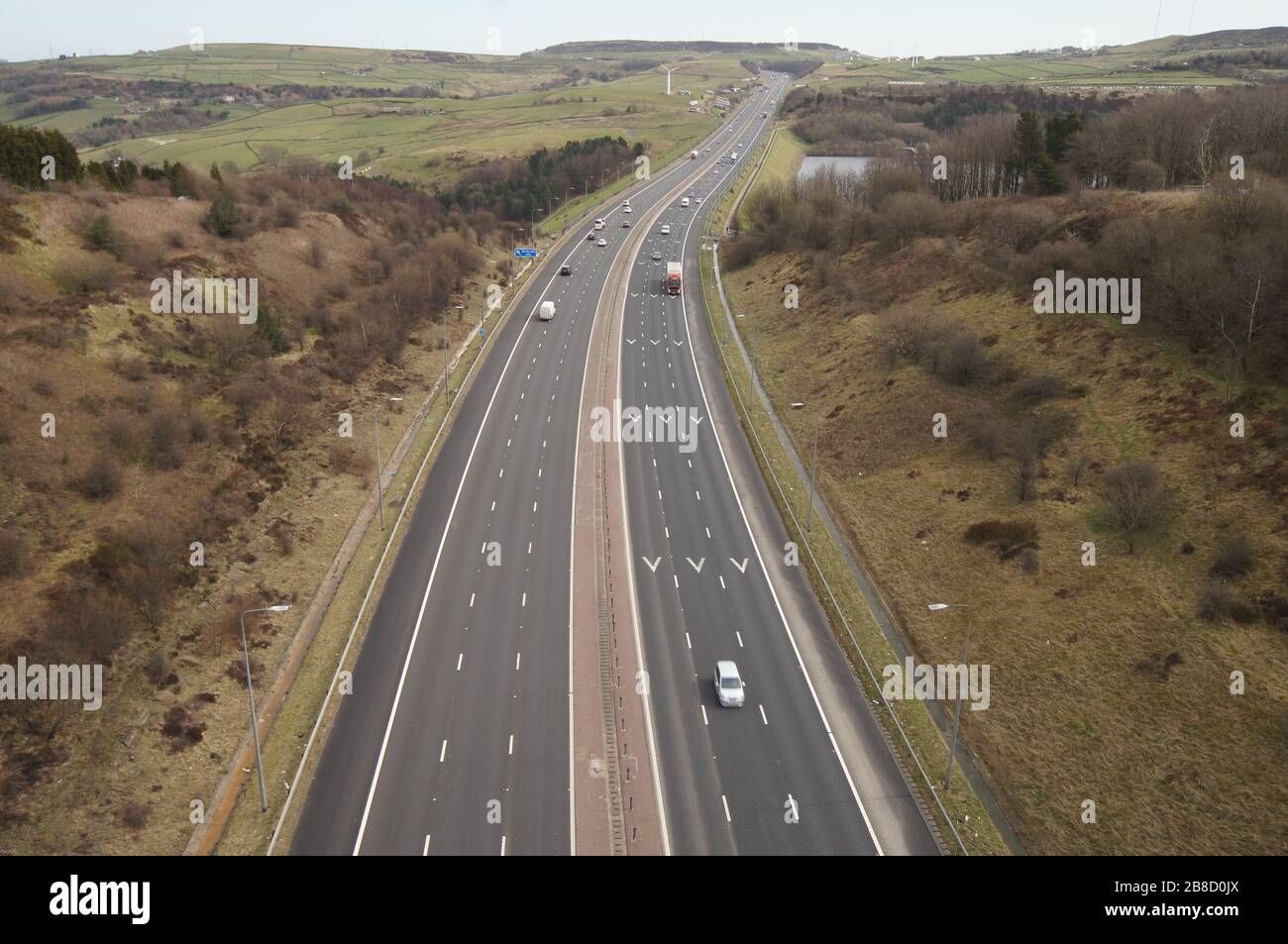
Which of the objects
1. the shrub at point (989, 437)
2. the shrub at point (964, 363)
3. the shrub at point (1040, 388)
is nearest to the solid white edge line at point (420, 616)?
the shrub at point (989, 437)

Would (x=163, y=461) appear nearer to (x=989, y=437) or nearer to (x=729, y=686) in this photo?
(x=729, y=686)

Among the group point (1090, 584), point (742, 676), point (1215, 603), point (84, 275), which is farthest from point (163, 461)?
point (1215, 603)

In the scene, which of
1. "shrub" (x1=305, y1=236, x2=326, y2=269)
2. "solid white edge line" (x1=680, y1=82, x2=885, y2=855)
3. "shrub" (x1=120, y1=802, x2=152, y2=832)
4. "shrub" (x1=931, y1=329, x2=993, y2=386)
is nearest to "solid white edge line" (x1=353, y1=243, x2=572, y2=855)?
"shrub" (x1=120, y1=802, x2=152, y2=832)

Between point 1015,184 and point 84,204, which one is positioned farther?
point 1015,184

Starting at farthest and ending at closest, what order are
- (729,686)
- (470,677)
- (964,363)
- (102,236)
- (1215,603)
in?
(102,236) < (964,363) < (470,677) < (1215,603) < (729,686)

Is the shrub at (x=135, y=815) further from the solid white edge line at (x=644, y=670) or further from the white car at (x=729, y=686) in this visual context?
the white car at (x=729, y=686)

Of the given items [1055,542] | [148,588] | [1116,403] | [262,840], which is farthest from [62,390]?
[1116,403]

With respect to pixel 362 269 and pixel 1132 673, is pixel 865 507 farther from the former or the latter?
pixel 362 269
